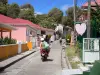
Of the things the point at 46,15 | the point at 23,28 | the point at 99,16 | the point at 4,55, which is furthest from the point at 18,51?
the point at 46,15

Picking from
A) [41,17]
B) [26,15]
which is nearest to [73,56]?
[26,15]

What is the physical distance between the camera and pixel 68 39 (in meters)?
57.7

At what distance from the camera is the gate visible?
17894mm

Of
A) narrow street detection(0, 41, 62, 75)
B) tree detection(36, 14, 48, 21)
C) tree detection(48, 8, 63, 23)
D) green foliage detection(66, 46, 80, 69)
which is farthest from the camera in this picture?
tree detection(36, 14, 48, 21)

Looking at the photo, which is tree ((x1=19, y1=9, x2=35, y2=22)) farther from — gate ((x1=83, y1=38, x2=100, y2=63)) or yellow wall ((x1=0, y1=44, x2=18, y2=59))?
gate ((x1=83, y1=38, x2=100, y2=63))

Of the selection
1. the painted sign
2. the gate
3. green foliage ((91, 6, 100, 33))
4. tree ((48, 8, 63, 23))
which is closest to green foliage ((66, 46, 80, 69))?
the gate

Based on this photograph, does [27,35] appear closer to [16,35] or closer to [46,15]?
[16,35]

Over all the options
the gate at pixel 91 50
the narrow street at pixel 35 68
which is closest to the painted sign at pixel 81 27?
the narrow street at pixel 35 68

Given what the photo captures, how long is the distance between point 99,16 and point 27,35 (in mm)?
29853

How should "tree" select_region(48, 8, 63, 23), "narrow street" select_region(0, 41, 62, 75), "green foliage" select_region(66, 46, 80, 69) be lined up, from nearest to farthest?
"narrow street" select_region(0, 41, 62, 75)
"green foliage" select_region(66, 46, 80, 69)
"tree" select_region(48, 8, 63, 23)

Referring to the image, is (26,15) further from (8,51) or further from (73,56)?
(8,51)

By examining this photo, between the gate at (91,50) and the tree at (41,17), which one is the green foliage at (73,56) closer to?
the gate at (91,50)

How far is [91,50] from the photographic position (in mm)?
18047

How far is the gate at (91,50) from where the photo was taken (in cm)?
1789
